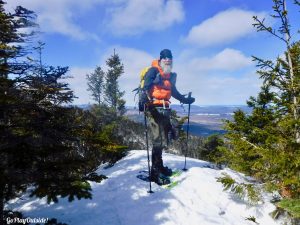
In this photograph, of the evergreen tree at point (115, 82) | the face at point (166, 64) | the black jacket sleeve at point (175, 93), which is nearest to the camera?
the face at point (166, 64)

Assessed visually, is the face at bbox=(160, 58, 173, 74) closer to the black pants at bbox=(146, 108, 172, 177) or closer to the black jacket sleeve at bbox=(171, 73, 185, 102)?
the black jacket sleeve at bbox=(171, 73, 185, 102)

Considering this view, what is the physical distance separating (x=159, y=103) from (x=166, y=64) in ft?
4.23

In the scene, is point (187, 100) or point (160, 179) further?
point (187, 100)

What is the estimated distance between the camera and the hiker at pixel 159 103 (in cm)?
1002

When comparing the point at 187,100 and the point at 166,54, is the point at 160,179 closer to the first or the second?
the point at 187,100

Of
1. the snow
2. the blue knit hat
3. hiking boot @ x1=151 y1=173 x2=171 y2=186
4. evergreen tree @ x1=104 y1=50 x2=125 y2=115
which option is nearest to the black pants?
hiking boot @ x1=151 y1=173 x2=171 y2=186

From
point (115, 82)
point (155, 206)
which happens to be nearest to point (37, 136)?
point (155, 206)

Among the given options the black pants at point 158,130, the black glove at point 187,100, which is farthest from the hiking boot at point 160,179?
the black glove at point 187,100

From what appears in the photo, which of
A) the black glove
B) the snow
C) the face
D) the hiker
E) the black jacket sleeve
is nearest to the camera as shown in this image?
the snow

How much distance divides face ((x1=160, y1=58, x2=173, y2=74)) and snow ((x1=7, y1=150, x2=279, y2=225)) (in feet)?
11.9

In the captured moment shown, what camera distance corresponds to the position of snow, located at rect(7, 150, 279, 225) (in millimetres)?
8102

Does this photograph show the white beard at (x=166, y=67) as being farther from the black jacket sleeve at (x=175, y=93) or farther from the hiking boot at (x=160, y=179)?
the hiking boot at (x=160, y=179)

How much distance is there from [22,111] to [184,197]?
5041 mm

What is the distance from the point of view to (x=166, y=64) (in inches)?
400
